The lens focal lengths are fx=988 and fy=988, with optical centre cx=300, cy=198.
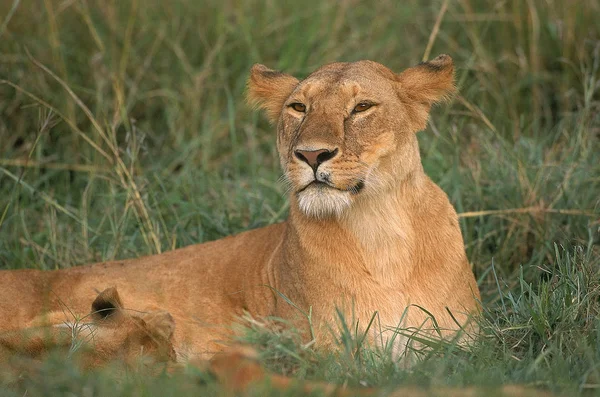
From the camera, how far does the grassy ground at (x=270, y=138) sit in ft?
12.8

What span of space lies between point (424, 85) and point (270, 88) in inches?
27.2

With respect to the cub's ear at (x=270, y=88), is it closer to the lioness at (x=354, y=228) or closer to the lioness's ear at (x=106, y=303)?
the lioness at (x=354, y=228)

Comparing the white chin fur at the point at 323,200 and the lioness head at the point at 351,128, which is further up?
the lioness head at the point at 351,128

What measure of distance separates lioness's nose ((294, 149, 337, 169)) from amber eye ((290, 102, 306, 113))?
1.42 feet

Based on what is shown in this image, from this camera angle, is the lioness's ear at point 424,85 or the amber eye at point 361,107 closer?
the amber eye at point 361,107

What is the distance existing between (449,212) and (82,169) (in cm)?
268

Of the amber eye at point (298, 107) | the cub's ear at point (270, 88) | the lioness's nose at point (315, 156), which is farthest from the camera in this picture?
the cub's ear at point (270, 88)

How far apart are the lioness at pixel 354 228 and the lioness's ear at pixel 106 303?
12 centimetres

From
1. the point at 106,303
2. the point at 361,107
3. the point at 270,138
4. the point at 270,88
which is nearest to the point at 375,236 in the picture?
the point at 361,107

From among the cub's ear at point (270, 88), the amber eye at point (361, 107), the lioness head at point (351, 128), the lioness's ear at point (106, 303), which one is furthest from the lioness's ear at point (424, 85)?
the lioness's ear at point (106, 303)

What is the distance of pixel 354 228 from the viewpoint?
384cm

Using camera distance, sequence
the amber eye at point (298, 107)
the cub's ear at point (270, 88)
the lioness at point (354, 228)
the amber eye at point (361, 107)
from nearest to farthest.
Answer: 1. the lioness at point (354, 228)
2. the amber eye at point (361, 107)
3. the amber eye at point (298, 107)
4. the cub's ear at point (270, 88)

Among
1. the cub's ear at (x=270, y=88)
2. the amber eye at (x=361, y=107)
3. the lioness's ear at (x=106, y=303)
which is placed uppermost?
the amber eye at (x=361, y=107)

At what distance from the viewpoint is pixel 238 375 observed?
115 inches
